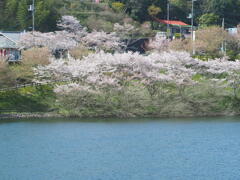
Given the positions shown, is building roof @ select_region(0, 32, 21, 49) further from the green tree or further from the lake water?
the green tree

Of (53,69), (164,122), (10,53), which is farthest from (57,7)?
(164,122)

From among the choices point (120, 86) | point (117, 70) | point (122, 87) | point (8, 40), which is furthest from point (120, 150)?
point (8, 40)

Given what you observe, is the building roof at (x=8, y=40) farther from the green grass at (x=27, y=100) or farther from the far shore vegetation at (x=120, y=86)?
the green grass at (x=27, y=100)

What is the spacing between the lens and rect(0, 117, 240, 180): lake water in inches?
1098

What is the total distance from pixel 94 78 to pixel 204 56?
2258 cm

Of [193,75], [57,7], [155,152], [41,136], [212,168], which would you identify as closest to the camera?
[212,168]

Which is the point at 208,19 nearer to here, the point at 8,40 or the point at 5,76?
the point at 8,40

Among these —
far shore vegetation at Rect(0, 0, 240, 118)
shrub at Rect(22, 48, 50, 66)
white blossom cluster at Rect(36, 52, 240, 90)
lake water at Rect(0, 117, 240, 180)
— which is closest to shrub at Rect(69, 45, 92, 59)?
shrub at Rect(22, 48, 50, 66)

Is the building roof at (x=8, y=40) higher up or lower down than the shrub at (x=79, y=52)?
higher up

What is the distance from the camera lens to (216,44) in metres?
69.8

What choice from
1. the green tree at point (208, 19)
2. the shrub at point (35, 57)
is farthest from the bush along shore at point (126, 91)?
the green tree at point (208, 19)

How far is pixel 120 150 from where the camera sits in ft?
108

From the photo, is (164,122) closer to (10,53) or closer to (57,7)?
(10,53)

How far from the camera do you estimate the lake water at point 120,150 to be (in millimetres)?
27891
